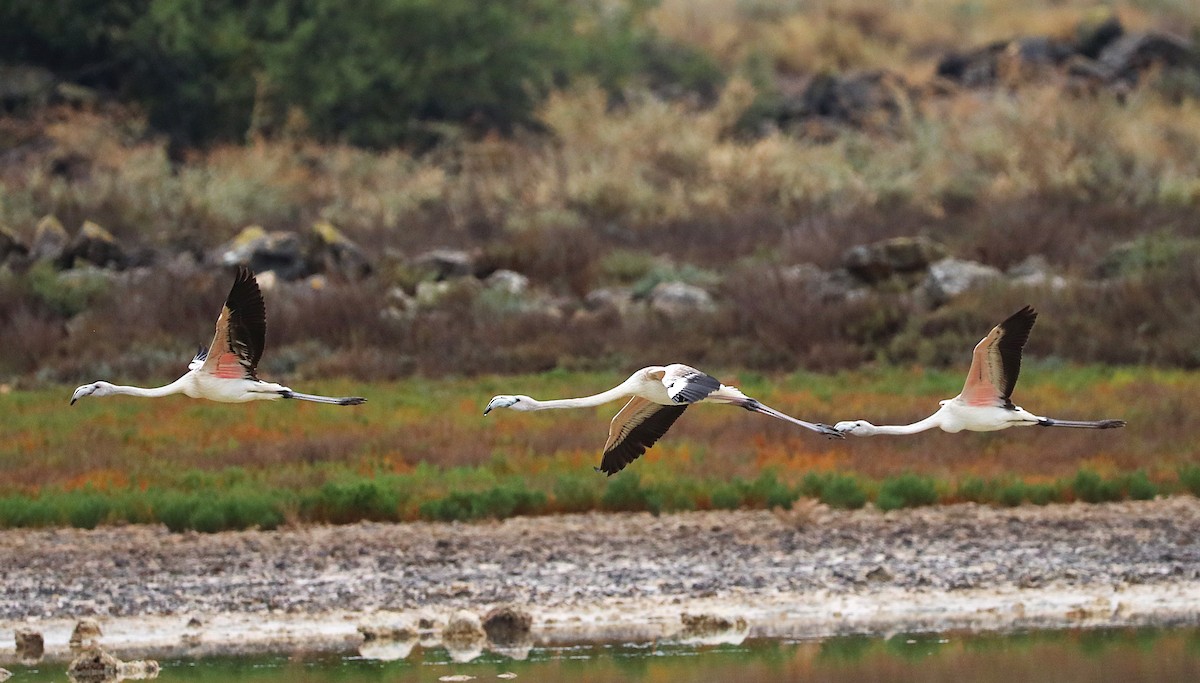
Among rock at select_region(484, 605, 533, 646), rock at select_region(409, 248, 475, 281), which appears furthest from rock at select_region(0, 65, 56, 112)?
rock at select_region(484, 605, 533, 646)

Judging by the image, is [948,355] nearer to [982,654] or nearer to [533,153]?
[982,654]

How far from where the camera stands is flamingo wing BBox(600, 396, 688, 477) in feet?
35.1

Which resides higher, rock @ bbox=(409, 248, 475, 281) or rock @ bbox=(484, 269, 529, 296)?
rock @ bbox=(409, 248, 475, 281)

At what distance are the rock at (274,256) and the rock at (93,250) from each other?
1.38m

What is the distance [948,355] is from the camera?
21.5 m

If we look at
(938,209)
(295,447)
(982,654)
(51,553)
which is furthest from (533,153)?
(982,654)

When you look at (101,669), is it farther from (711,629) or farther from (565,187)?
(565,187)

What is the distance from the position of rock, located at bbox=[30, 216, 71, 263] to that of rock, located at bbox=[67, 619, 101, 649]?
45.4 feet

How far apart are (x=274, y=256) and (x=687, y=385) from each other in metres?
18.0

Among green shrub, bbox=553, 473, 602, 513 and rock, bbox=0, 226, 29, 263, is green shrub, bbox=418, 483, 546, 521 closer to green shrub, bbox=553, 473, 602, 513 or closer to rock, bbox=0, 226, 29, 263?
green shrub, bbox=553, 473, 602, 513

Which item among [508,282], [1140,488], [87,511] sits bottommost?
[87,511]

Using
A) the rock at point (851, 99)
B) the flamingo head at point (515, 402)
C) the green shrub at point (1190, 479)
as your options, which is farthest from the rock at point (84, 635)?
the rock at point (851, 99)

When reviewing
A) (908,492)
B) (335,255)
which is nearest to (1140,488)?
(908,492)

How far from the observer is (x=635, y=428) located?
35.4 feet
